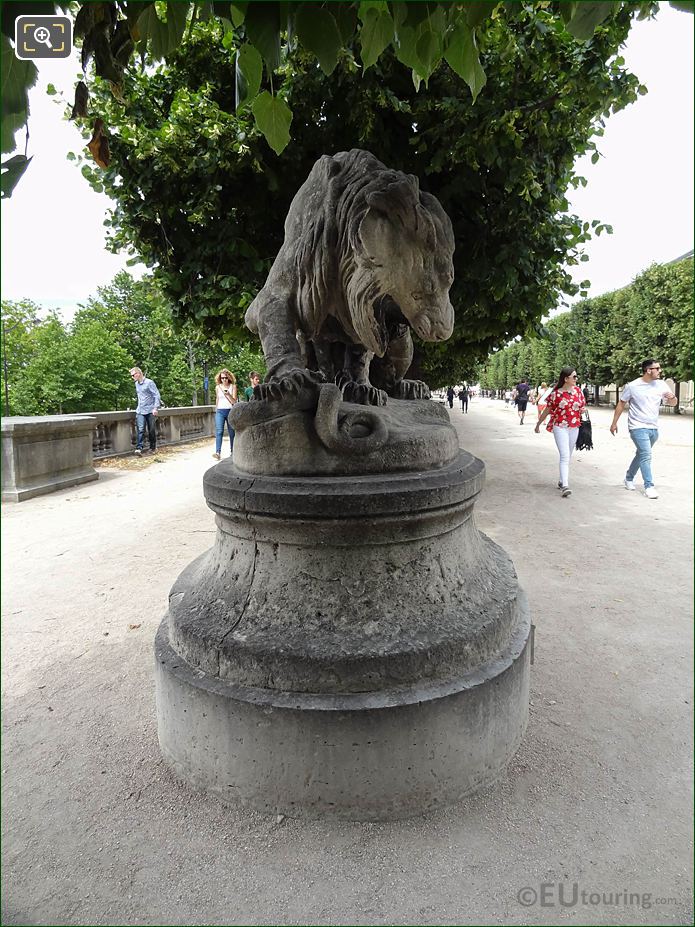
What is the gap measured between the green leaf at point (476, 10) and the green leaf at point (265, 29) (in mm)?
471

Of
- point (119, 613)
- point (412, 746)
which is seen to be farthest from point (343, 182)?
point (119, 613)

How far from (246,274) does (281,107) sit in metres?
3.83

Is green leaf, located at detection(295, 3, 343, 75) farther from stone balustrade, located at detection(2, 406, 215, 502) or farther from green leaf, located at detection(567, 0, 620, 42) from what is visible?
stone balustrade, located at detection(2, 406, 215, 502)

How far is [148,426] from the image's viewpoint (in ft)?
39.3

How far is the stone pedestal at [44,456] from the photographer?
7.30 meters

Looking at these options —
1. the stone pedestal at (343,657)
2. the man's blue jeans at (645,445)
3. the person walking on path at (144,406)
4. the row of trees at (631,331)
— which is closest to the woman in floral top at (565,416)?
the man's blue jeans at (645,445)

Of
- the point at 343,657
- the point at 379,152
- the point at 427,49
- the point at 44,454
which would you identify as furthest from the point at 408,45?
the point at 44,454

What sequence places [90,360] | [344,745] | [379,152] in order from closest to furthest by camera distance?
[344,745], [379,152], [90,360]

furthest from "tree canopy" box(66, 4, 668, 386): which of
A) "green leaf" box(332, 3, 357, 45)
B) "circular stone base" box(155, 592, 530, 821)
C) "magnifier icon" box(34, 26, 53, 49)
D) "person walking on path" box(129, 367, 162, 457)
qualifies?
"person walking on path" box(129, 367, 162, 457)

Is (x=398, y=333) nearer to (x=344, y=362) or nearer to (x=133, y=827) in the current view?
(x=344, y=362)

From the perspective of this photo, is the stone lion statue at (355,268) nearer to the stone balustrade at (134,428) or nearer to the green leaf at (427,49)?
the green leaf at (427,49)

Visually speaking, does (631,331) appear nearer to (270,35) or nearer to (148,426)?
(148,426)

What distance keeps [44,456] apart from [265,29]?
7.88 m

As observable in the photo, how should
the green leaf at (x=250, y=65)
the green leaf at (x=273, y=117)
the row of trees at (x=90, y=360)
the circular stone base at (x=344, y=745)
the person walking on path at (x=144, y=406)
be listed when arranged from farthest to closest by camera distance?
the row of trees at (x=90, y=360), the person walking on path at (x=144, y=406), the circular stone base at (x=344, y=745), the green leaf at (x=273, y=117), the green leaf at (x=250, y=65)
